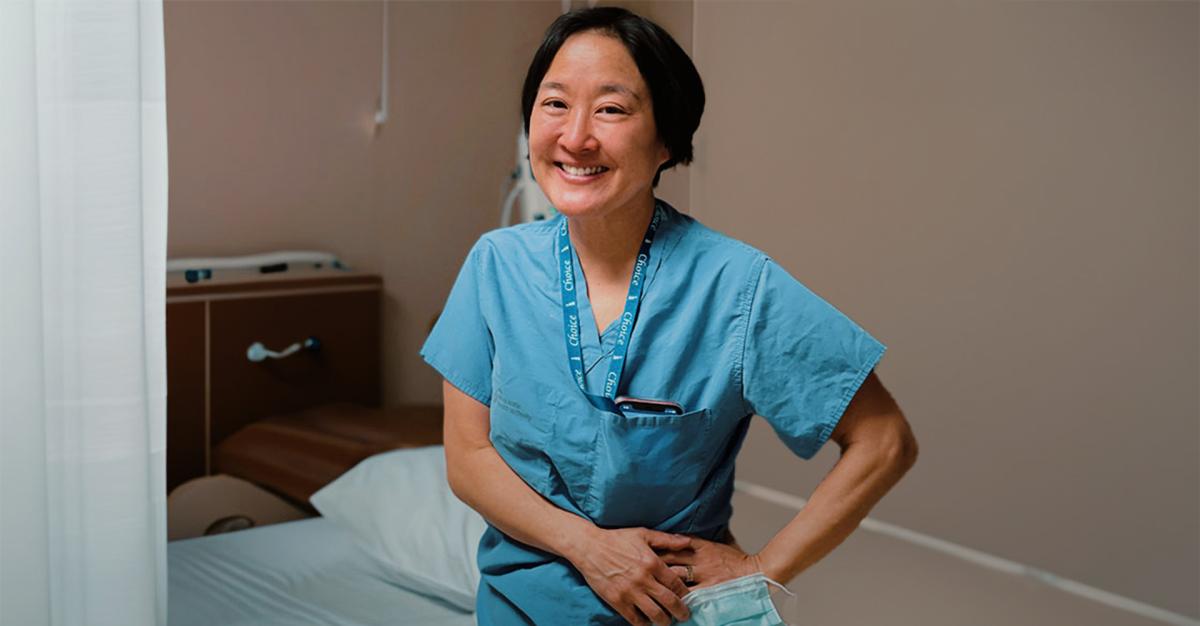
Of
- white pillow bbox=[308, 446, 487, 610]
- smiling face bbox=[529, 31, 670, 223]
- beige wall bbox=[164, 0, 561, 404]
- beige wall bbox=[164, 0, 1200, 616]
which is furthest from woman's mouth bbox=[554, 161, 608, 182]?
beige wall bbox=[164, 0, 561, 404]

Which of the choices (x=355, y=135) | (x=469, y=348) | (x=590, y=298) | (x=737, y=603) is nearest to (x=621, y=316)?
(x=590, y=298)

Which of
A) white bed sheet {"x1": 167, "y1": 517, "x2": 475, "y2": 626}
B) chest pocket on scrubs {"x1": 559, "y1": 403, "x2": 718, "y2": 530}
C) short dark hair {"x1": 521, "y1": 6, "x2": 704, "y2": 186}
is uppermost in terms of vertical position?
short dark hair {"x1": 521, "y1": 6, "x2": 704, "y2": 186}

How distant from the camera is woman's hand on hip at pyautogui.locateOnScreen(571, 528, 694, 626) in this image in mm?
1139

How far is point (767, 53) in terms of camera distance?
9.96ft

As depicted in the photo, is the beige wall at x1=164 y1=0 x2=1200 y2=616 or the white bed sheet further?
the beige wall at x1=164 y1=0 x2=1200 y2=616

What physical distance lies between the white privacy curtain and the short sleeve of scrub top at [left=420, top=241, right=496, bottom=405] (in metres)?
0.31

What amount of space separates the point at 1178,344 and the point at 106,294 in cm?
204

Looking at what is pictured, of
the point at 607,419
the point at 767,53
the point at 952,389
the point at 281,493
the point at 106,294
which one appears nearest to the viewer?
the point at 607,419

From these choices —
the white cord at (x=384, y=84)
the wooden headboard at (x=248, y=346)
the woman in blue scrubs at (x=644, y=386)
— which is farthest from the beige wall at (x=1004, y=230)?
the woman in blue scrubs at (x=644, y=386)

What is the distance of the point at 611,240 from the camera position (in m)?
1.22

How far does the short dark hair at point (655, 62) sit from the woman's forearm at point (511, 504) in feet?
1.11

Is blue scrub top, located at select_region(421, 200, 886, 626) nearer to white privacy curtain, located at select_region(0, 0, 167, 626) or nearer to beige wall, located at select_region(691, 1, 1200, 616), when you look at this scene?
white privacy curtain, located at select_region(0, 0, 167, 626)

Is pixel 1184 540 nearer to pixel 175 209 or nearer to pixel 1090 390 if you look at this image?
pixel 1090 390

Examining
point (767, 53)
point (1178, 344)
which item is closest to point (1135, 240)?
point (1178, 344)
